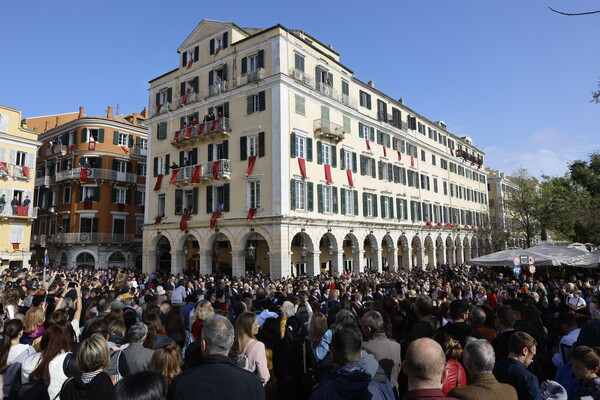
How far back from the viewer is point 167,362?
3.99m

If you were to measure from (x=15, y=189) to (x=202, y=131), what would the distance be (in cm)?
1632

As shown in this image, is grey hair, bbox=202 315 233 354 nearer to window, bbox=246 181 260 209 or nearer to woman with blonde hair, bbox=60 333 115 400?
woman with blonde hair, bbox=60 333 115 400

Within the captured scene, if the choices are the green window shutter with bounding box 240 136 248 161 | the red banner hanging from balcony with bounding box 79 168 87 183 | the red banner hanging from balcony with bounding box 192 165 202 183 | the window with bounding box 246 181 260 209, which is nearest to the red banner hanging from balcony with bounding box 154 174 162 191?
the red banner hanging from balcony with bounding box 192 165 202 183

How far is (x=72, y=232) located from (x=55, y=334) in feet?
115

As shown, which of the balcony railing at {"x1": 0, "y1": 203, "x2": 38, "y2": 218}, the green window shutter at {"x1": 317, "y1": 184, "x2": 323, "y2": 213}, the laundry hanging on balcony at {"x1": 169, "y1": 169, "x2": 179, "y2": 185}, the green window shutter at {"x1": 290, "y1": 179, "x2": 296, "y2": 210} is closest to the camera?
the green window shutter at {"x1": 290, "y1": 179, "x2": 296, "y2": 210}

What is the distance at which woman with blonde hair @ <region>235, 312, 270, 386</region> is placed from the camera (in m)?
4.74

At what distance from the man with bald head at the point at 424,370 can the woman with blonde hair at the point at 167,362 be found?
236 centimetres

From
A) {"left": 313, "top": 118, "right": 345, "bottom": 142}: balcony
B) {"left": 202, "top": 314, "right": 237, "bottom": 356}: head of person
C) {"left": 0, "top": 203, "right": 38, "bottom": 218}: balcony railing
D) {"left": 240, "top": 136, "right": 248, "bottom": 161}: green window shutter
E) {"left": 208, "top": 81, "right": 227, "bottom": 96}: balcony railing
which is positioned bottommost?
{"left": 202, "top": 314, "right": 237, "bottom": 356}: head of person

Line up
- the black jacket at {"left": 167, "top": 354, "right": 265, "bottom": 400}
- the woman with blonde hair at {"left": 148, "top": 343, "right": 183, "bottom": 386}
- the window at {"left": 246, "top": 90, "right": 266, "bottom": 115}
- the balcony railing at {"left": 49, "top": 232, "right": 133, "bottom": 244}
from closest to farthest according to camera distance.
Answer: the black jacket at {"left": 167, "top": 354, "right": 265, "bottom": 400}
the woman with blonde hair at {"left": 148, "top": 343, "right": 183, "bottom": 386}
the window at {"left": 246, "top": 90, "right": 266, "bottom": 115}
the balcony railing at {"left": 49, "top": 232, "right": 133, "bottom": 244}

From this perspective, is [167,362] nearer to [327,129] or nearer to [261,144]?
[261,144]

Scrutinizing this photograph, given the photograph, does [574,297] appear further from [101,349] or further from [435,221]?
[435,221]

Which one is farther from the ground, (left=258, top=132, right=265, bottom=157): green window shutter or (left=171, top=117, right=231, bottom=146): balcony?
(left=171, top=117, right=231, bottom=146): balcony

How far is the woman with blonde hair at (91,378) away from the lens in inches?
138

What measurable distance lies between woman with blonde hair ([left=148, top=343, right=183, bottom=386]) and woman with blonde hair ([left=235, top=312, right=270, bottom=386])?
945 millimetres
